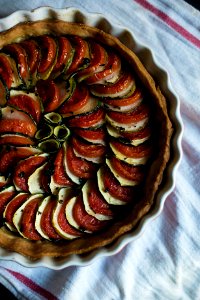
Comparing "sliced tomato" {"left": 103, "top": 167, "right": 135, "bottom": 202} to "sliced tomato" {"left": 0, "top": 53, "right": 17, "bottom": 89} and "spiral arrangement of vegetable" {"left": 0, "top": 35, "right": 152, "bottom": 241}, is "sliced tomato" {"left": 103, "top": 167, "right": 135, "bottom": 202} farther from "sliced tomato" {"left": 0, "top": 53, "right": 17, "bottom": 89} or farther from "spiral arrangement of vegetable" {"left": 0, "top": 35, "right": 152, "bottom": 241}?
"sliced tomato" {"left": 0, "top": 53, "right": 17, "bottom": 89}

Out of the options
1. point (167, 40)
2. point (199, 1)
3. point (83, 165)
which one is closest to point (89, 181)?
point (83, 165)

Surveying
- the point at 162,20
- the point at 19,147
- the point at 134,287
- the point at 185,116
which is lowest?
the point at 134,287

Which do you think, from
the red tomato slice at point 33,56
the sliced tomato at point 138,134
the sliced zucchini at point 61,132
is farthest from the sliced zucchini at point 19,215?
the red tomato slice at point 33,56

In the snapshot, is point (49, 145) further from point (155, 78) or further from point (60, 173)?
point (155, 78)

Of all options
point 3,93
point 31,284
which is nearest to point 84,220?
point 31,284

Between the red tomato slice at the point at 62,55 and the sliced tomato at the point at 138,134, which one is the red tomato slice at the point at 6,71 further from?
the sliced tomato at the point at 138,134

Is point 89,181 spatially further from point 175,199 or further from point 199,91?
point 199,91
